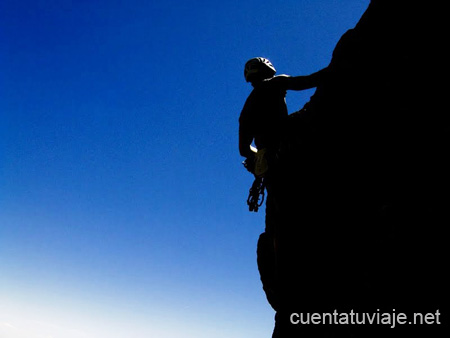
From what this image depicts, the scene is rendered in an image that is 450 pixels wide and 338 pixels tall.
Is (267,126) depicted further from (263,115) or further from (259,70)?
(259,70)

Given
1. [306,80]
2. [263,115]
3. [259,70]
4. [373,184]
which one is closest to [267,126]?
[263,115]

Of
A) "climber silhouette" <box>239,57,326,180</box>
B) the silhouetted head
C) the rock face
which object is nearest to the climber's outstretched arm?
"climber silhouette" <box>239,57,326,180</box>

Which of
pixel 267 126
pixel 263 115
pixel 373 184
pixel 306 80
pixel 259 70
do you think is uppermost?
pixel 259 70

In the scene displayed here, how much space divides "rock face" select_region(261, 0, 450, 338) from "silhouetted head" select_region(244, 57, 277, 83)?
1.15m

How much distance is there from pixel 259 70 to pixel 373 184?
127 inches

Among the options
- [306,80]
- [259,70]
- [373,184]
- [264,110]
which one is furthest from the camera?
[259,70]

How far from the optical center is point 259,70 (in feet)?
17.9

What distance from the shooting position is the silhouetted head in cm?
546

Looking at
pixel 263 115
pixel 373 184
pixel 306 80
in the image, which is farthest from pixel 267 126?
pixel 373 184

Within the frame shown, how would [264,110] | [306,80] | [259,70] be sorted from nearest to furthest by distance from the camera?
[306,80], [264,110], [259,70]

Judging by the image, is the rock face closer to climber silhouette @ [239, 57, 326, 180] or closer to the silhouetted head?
climber silhouette @ [239, 57, 326, 180]

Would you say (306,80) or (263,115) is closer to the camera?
(306,80)

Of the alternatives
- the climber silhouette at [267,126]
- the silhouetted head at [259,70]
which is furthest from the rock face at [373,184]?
the silhouetted head at [259,70]

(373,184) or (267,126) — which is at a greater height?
(267,126)
